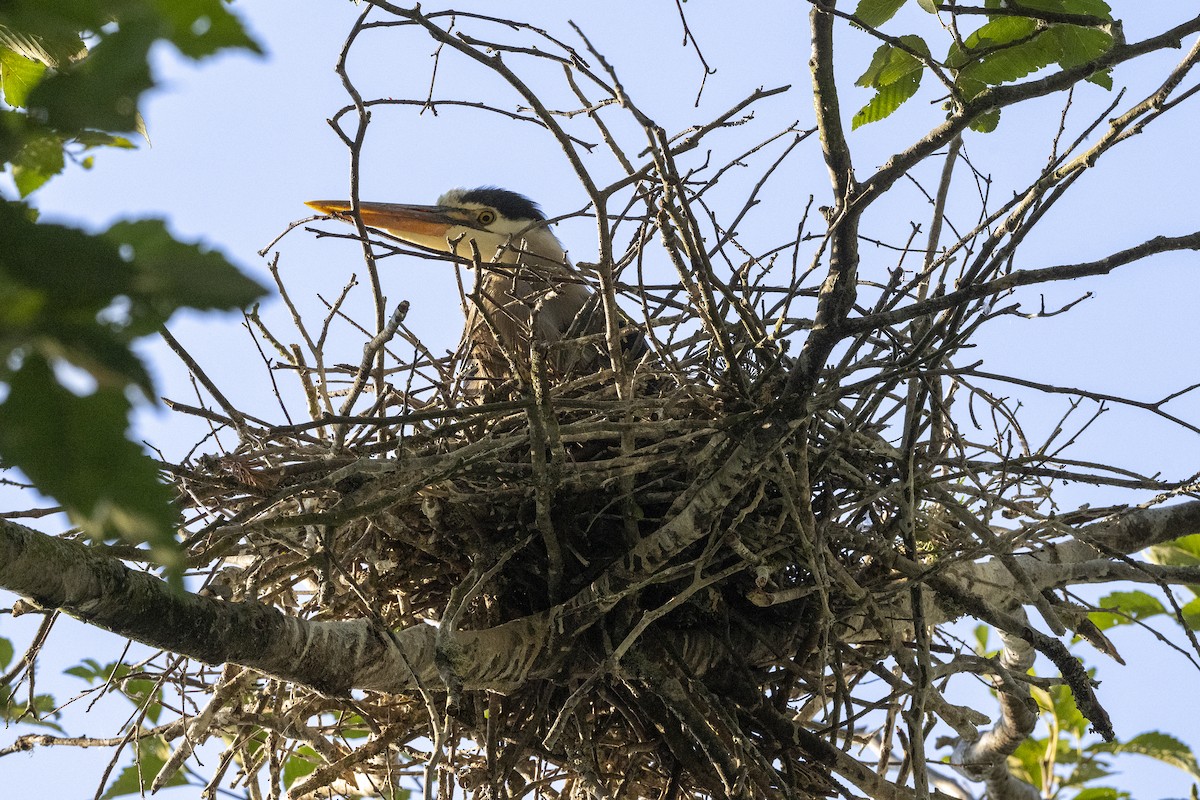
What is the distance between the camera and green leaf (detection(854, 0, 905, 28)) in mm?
1660

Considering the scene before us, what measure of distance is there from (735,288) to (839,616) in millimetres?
662

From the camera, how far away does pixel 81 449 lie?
0.46 meters

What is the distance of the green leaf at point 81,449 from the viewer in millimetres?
448

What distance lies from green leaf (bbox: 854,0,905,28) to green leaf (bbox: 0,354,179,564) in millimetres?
1468

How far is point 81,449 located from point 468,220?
11.7ft

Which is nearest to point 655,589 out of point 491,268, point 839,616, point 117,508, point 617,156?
point 839,616

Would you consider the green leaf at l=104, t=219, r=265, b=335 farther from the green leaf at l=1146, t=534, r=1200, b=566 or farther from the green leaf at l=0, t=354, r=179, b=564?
the green leaf at l=1146, t=534, r=1200, b=566

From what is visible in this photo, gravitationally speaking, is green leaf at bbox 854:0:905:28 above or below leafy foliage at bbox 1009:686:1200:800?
above

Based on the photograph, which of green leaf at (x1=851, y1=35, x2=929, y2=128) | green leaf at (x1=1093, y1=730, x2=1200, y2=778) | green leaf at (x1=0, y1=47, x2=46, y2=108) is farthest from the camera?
green leaf at (x1=1093, y1=730, x2=1200, y2=778)

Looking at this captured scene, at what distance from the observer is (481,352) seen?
107 inches

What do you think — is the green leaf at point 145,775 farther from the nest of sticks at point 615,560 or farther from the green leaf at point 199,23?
Result: the green leaf at point 199,23

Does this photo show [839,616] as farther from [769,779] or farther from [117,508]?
[117,508]

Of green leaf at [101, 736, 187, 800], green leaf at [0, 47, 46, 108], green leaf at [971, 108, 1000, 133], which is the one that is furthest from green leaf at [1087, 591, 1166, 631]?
green leaf at [0, 47, 46, 108]

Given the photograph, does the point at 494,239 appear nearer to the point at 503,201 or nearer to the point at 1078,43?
the point at 503,201
